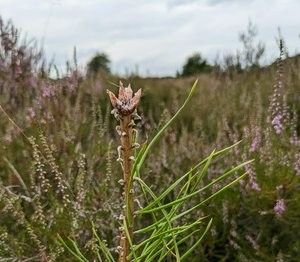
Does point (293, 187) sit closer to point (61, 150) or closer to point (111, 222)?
point (111, 222)

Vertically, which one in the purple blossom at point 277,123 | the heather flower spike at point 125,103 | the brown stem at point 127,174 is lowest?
the purple blossom at point 277,123

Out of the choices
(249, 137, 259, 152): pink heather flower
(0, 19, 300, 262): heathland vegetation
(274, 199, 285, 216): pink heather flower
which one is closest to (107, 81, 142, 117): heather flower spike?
(0, 19, 300, 262): heathland vegetation

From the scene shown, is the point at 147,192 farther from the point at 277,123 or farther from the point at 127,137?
the point at 127,137

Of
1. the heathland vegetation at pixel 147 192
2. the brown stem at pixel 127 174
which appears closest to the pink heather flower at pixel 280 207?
the heathland vegetation at pixel 147 192

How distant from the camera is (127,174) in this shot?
3.02 ft

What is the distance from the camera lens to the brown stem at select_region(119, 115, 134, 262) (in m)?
0.87

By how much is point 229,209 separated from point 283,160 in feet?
1.26

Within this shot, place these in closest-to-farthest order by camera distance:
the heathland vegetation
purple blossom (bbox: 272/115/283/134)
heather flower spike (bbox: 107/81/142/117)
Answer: heather flower spike (bbox: 107/81/142/117)
the heathland vegetation
purple blossom (bbox: 272/115/283/134)

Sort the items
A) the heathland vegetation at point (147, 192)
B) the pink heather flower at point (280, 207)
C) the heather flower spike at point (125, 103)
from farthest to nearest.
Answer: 1. the pink heather flower at point (280, 207)
2. the heathland vegetation at point (147, 192)
3. the heather flower spike at point (125, 103)

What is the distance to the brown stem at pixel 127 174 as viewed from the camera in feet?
2.86

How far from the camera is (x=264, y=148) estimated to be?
347cm

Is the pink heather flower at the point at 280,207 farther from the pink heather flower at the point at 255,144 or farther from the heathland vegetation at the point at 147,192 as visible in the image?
the pink heather flower at the point at 255,144

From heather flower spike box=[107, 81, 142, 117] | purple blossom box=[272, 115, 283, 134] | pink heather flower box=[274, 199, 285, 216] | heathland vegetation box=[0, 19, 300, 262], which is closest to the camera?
heather flower spike box=[107, 81, 142, 117]

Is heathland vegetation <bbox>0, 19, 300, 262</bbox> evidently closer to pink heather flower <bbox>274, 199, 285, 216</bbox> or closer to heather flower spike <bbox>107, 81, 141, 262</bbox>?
pink heather flower <bbox>274, 199, 285, 216</bbox>
